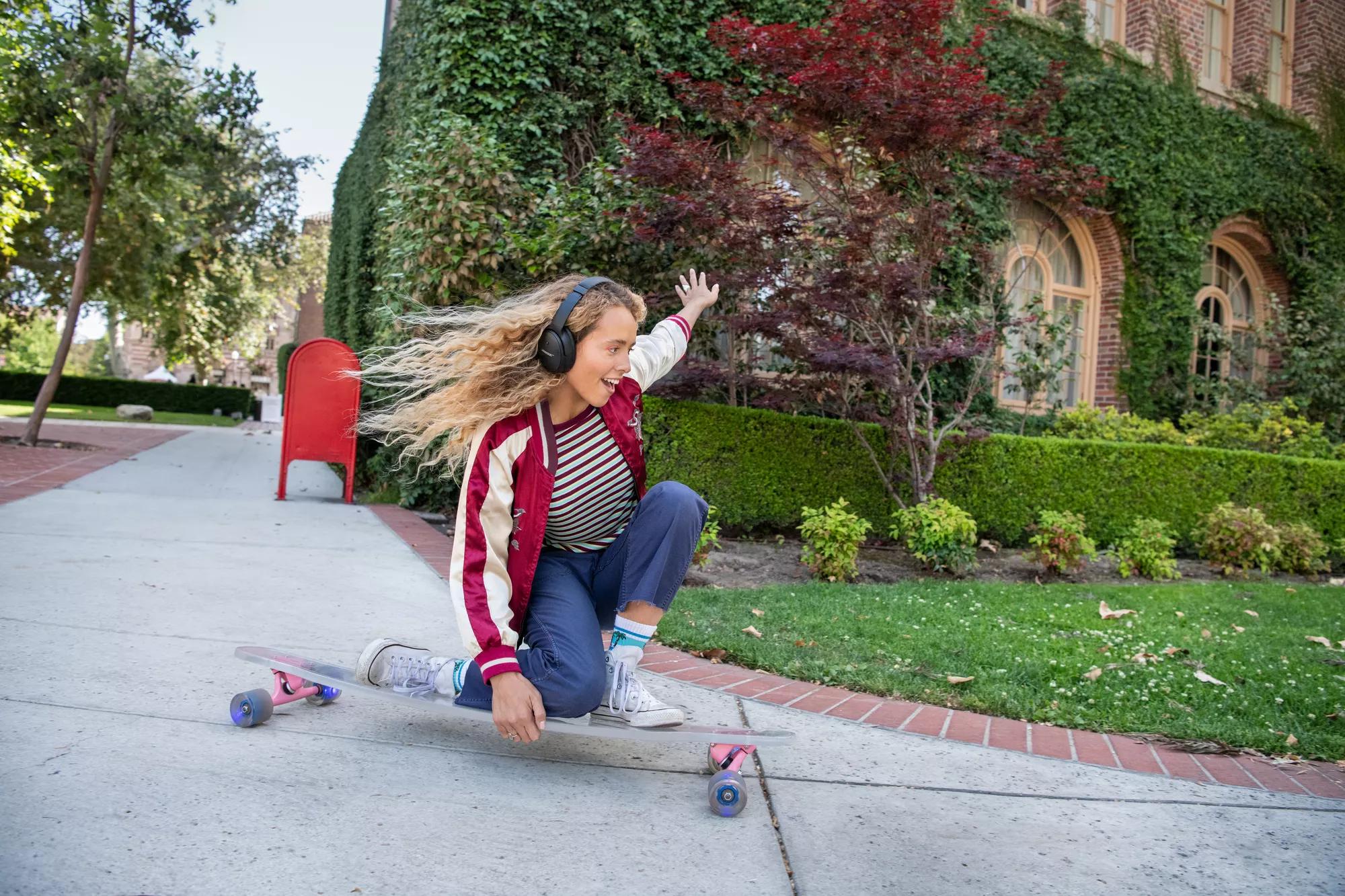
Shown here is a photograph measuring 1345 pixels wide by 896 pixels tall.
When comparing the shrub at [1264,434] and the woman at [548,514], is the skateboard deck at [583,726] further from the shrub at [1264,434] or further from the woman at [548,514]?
the shrub at [1264,434]

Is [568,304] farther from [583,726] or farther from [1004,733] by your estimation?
[1004,733]

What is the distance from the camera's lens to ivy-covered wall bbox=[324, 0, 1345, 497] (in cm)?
694

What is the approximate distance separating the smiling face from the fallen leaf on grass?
3718 millimetres

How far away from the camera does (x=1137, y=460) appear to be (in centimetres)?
807

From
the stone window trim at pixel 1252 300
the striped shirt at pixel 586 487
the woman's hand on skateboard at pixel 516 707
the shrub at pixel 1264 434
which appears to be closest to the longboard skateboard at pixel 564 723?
the woman's hand on skateboard at pixel 516 707

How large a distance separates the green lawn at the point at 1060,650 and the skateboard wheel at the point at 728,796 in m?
1.31

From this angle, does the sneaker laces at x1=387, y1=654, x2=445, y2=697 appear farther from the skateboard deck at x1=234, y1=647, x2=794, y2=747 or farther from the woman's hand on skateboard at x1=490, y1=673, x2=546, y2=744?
the woman's hand on skateboard at x1=490, y1=673, x2=546, y2=744

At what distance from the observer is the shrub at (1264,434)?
32.0ft

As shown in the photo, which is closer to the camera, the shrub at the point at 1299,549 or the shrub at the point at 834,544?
the shrub at the point at 834,544

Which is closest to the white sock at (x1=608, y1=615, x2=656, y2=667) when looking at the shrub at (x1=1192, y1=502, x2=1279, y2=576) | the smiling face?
the smiling face

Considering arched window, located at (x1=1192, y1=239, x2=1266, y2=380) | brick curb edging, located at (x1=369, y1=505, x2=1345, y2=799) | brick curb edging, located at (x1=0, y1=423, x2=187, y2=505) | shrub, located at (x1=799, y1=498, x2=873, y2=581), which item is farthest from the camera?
arched window, located at (x1=1192, y1=239, x2=1266, y2=380)

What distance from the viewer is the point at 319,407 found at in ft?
25.6

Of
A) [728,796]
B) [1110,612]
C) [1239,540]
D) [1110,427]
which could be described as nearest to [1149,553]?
[1239,540]

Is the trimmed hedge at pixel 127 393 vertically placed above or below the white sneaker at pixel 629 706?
above
